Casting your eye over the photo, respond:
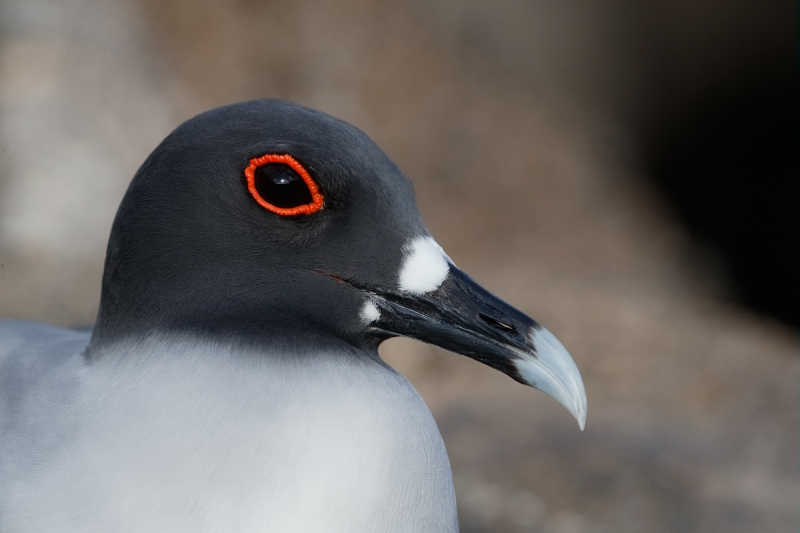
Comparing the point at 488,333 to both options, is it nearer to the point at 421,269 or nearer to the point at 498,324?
the point at 498,324


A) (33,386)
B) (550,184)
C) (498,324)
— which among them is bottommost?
(33,386)

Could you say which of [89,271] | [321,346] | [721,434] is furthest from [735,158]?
[321,346]

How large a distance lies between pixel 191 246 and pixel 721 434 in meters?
4.59

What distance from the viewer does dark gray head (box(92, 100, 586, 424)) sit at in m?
1.82

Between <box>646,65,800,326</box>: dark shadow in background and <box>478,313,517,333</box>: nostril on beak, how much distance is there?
909 centimetres

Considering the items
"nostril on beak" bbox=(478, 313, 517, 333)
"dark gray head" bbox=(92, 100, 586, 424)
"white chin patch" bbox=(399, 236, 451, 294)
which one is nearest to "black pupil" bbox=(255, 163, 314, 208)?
"dark gray head" bbox=(92, 100, 586, 424)

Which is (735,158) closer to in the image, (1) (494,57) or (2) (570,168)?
(2) (570,168)

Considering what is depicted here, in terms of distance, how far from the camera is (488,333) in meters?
1.83

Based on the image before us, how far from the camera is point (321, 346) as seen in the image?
1.84 meters

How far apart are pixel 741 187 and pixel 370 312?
9771 millimetres

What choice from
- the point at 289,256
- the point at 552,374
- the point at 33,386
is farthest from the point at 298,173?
the point at 33,386

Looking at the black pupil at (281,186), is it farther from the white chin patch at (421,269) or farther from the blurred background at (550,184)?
the blurred background at (550,184)

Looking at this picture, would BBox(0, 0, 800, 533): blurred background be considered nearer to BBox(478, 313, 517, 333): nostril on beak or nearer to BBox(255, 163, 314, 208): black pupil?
BBox(478, 313, 517, 333): nostril on beak

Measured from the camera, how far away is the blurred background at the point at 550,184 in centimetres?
494
